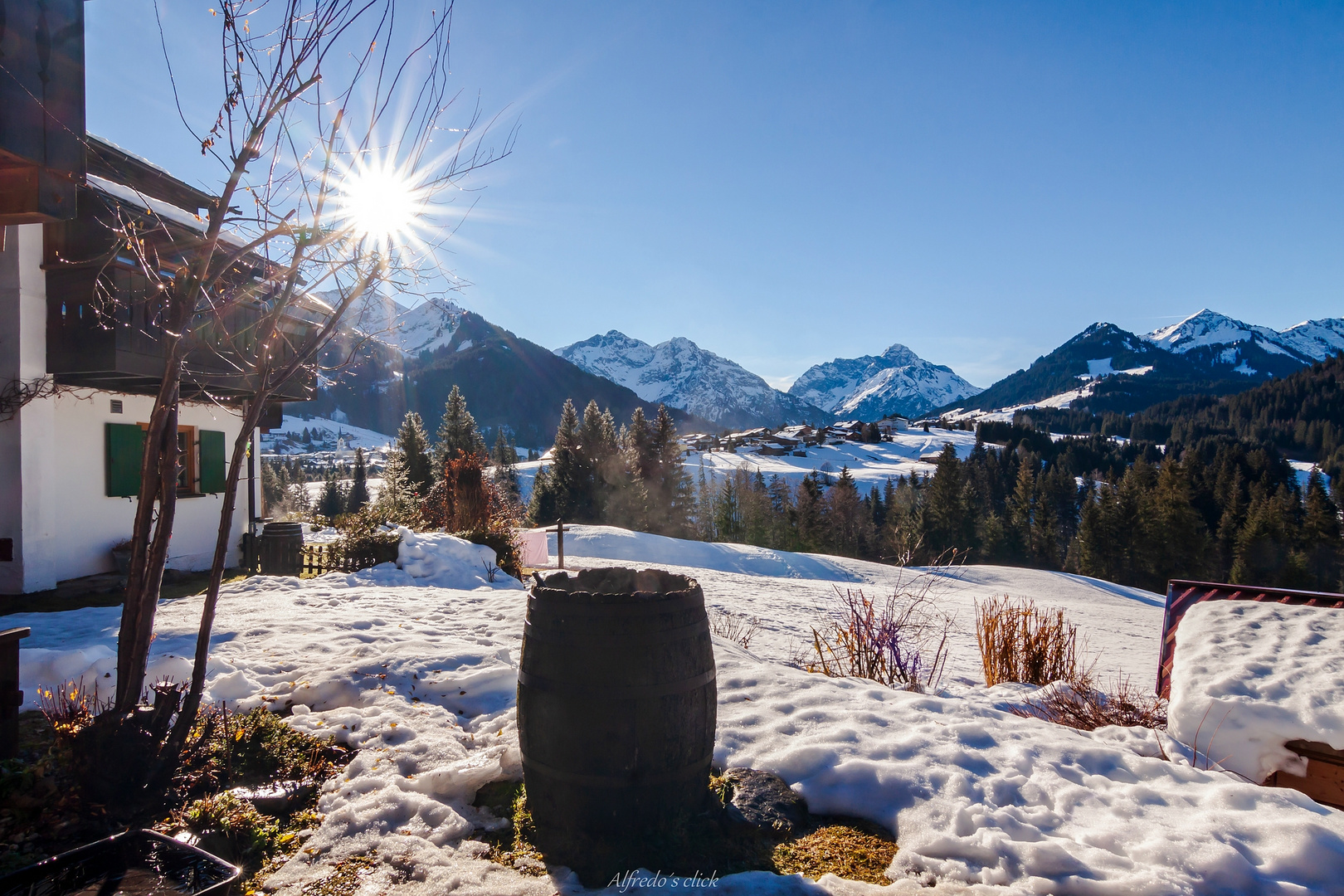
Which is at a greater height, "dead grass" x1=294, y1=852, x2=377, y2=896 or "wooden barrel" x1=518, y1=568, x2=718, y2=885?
"wooden barrel" x1=518, y1=568, x2=718, y2=885

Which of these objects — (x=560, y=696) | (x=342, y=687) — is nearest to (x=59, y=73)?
(x=342, y=687)

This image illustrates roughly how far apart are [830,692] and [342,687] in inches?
130

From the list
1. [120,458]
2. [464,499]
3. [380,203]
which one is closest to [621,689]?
[380,203]

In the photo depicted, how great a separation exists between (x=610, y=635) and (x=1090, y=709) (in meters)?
4.01

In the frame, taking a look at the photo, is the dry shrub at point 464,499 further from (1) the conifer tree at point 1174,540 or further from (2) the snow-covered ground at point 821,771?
(1) the conifer tree at point 1174,540

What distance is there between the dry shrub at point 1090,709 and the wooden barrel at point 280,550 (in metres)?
11.7

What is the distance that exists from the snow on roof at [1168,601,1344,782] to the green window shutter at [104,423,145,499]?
43.1 feet

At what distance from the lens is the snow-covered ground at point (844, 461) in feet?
278

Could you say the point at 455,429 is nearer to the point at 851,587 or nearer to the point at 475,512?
the point at 475,512

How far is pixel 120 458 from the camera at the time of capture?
32.6 feet

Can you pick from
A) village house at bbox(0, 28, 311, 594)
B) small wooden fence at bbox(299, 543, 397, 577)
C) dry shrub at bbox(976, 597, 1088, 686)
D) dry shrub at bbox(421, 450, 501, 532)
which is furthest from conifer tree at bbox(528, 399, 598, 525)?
dry shrub at bbox(976, 597, 1088, 686)

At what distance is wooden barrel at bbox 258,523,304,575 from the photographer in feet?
37.7

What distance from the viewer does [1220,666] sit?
383 centimetres

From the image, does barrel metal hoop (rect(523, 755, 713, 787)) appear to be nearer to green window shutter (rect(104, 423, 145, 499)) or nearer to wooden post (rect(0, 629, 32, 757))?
wooden post (rect(0, 629, 32, 757))
